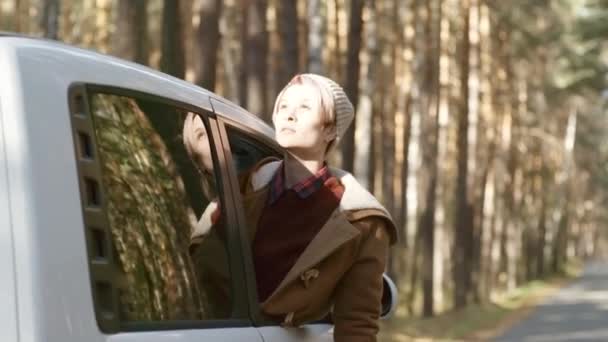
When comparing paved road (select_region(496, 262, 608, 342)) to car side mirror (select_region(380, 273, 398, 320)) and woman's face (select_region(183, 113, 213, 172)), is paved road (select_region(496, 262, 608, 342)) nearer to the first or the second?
car side mirror (select_region(380, 273, 398, 320))

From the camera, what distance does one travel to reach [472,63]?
4591 centimetres

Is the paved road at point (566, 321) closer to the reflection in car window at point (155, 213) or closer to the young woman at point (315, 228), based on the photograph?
the young woman at point (315, 228)

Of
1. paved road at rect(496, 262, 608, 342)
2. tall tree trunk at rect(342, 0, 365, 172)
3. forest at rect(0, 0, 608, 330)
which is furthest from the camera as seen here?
paved road at rect(496, 262, 608, 342)

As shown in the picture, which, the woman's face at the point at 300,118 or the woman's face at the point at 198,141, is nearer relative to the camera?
the woman's face at the point at 198,141

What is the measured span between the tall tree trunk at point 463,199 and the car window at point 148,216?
38.8 metres

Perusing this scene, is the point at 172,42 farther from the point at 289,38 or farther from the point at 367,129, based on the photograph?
the point at 367,129

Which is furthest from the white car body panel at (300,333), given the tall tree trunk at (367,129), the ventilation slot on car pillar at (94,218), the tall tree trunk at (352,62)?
the tall tree trunk at (367,129)

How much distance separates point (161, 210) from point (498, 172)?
191 ft

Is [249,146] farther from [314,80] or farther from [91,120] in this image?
[91,120]

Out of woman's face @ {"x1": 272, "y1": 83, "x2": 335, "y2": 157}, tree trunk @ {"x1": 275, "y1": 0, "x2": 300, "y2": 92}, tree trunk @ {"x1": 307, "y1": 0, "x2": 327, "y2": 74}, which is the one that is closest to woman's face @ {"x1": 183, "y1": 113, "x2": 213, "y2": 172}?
woman's face @ {"x1": 272, "y1": 83, "x2": 335, "y2": 157}

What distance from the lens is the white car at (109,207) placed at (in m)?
2.72

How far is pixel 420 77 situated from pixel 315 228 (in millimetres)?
37057

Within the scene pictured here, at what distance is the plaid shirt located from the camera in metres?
4.05

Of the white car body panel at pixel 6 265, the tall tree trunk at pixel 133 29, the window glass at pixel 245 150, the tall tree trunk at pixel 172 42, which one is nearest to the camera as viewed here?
the white car body panel at pixel 6 265
